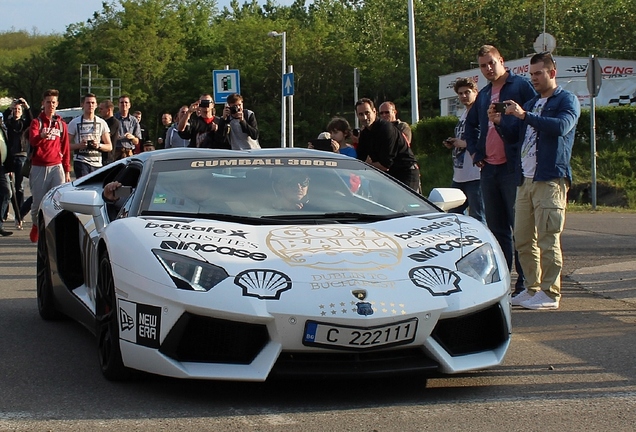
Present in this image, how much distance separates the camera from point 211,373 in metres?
4.62

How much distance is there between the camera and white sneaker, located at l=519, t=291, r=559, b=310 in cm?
774

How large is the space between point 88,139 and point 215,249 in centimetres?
868

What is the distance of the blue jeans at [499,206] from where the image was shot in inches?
327

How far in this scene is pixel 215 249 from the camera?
15.9 ft

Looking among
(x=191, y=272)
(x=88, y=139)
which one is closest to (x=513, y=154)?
(x=191, y=272)

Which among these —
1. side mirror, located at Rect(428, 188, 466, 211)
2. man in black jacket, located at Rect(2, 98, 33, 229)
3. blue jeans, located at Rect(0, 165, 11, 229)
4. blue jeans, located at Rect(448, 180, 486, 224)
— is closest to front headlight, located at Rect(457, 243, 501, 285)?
side mirror, located at Rect(428, 188, 466, 211)

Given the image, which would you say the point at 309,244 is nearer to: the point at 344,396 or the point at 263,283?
the point at 263,283

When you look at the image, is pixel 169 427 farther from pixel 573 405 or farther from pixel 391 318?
pixel 573 405

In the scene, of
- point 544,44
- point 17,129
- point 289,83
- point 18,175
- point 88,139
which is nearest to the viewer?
point 88,139

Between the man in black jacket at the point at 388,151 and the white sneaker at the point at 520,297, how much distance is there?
71.0 inches

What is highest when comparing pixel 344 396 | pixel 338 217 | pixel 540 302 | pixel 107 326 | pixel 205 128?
pixel 205 128

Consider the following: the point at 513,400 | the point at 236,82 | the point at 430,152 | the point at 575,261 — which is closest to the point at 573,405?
the point at 513,400

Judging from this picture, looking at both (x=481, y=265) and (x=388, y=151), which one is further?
(x=388, y=151)

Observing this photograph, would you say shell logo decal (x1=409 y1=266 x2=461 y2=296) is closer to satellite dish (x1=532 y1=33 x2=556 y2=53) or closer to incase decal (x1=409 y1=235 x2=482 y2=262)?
incase decal (x1=409 y1=235 x2=482 y2=262)
